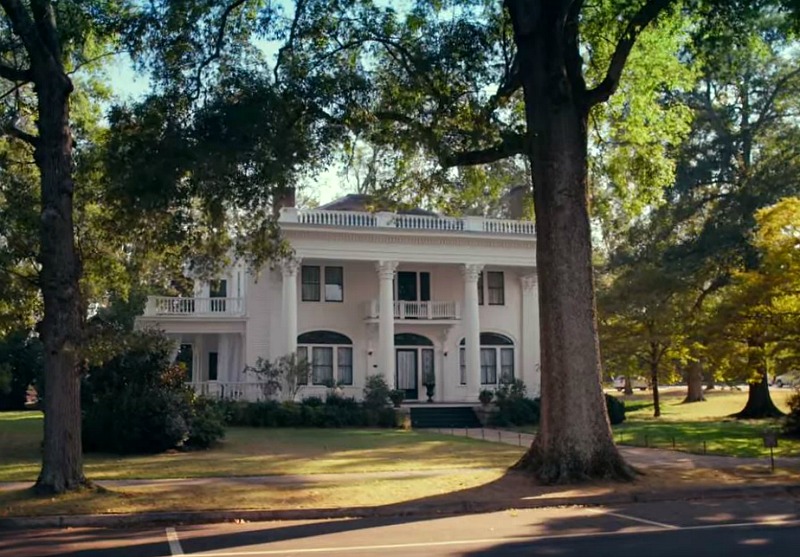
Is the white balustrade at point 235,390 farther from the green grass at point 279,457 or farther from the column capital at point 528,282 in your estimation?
the column capital at point 528,282

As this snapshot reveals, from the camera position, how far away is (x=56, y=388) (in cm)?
1470

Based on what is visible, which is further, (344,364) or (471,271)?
(344,364)

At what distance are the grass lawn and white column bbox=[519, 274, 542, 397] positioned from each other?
4.81 metres

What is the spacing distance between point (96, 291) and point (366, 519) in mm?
15249

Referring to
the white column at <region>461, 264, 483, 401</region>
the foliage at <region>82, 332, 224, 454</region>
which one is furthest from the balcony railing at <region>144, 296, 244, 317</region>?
the foliage at <region>82, 332, 224, 454</region>

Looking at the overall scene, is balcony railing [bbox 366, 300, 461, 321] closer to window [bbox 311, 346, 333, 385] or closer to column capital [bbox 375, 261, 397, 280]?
column capital [bbox 375, 261, 397, 280]

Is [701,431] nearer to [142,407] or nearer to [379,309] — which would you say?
[379,309]

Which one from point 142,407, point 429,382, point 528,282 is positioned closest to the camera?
point 142,407

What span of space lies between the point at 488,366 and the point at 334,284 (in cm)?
850

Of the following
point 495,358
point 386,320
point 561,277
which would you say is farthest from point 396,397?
point 561,277

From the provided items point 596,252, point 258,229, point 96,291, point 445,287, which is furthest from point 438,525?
point 596,252

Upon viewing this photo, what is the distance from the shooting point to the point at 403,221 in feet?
134

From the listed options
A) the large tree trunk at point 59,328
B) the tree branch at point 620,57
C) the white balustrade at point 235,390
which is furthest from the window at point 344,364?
the large tree trunk at point 59,328

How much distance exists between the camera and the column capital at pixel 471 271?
4165cm
